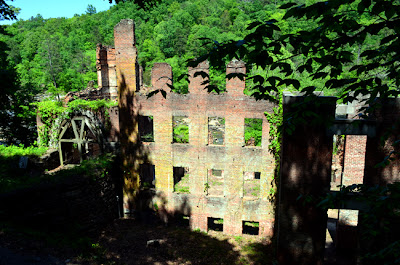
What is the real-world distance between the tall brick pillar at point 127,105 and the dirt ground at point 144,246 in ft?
6.76

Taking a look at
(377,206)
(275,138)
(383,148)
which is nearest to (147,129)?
(275,138)

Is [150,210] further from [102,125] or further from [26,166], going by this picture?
[26,166]

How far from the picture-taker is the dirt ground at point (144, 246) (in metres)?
9.09

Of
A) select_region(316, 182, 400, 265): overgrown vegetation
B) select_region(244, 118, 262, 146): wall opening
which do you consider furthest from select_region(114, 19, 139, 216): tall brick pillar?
select_region(316, 182, 400, 265): overgrown vegetation

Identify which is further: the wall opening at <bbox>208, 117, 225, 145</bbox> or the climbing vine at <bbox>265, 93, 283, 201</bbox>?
the wall opening at <bbox>208, 117, 225, 145</bbox>

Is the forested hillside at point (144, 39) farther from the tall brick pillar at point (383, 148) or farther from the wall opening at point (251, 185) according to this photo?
the tall brick pillar at point (383, 148)

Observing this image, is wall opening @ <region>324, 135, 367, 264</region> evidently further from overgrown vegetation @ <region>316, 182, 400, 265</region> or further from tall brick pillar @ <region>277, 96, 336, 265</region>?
overgrown vegetation @ <region>316, 182, 400, 265</region>

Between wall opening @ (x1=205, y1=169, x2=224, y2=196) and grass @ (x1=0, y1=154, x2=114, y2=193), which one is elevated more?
grass @ (x1=0, y1=154, x2=114, y2=193)

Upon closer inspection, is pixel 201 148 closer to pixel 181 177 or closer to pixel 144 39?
pixel 181 177

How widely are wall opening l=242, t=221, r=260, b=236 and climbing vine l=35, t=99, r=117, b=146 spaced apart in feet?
36.2

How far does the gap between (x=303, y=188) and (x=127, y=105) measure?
11.1m

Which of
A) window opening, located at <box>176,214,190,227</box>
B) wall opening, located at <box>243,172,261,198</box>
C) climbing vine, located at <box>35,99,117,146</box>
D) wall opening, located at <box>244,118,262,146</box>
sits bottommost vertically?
window opening, located at <box>176,214,190,227</box>

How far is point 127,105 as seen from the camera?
16.2 metres

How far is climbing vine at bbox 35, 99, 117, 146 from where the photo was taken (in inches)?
706
